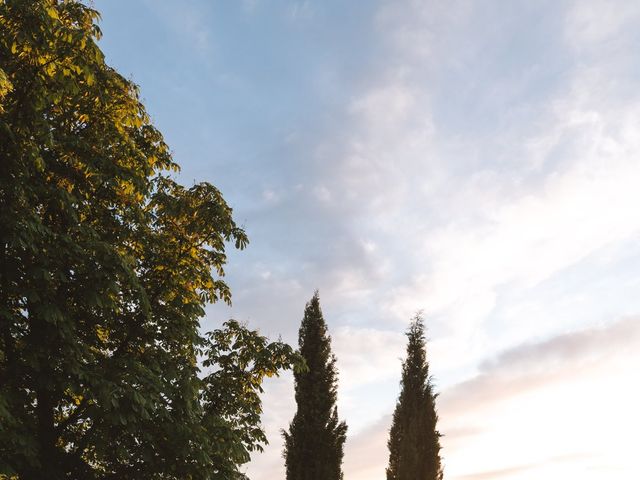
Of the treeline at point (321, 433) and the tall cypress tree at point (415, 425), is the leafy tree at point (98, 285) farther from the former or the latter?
the tall cypress tree at point (415, 425)

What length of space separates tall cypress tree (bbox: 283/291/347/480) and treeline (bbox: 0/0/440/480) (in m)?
17.6

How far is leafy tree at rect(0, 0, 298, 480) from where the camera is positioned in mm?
10016

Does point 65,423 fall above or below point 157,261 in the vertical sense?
below

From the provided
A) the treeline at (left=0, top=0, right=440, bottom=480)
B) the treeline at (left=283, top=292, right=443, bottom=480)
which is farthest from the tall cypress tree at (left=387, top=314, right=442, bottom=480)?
the treeline at (left=0, top=0, right=440, bottom=480)

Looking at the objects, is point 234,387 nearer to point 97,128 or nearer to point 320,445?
point 97,128

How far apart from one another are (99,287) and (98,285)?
0.05 m

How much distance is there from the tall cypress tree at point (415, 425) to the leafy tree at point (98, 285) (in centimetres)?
2919

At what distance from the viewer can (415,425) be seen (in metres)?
41.3

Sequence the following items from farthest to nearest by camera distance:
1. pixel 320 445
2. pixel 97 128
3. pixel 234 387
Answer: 1. pixel 320 445
2. pixel 234 387
3. pixel 97 128

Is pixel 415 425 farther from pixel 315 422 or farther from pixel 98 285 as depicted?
pixel 98 285

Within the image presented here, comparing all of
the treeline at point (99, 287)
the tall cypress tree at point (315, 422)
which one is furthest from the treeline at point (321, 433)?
the treeline at point (99, 287)

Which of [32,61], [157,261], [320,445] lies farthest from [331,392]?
[32,61]

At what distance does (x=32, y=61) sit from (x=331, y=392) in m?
25.2

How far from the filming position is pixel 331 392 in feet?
105
